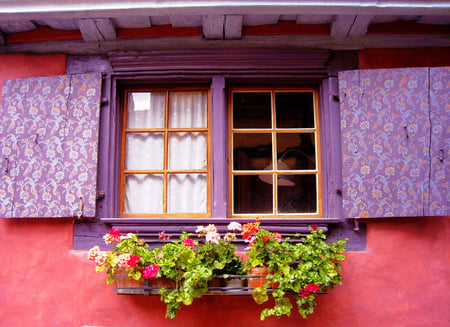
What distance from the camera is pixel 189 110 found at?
354 centimetres

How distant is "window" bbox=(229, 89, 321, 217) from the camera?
133 inches

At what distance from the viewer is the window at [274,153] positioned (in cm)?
339

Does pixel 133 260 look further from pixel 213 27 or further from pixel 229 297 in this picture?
pixel 213 27

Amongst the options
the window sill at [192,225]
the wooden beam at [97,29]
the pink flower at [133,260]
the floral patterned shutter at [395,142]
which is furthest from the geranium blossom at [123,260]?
the wooden beam at [97,29]

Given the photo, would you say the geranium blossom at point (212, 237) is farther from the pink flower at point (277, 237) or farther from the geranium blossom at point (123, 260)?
the geranium blossom at point (123, 260)

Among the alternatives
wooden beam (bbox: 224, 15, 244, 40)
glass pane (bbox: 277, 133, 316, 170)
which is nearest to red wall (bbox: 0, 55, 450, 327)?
glass pane (bbox: 277, 133, 316, 170)

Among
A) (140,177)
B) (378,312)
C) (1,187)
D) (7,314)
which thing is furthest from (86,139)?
(378,312)

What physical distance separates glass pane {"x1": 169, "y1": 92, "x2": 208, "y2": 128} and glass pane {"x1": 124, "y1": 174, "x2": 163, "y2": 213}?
1.65 ft

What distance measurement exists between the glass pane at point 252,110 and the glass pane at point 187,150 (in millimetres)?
337

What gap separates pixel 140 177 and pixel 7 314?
1.47m

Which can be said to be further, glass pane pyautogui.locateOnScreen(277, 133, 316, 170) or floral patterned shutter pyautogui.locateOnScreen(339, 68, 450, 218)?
glass pane pyautogui.locateOnScreen(277, 133, 316, 170)

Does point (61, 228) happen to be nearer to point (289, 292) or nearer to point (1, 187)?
point (1, 187)

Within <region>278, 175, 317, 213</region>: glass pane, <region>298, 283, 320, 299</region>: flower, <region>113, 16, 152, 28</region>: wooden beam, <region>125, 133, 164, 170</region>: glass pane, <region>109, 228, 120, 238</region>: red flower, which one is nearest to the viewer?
<region>298, 283, 320, 299</region>: flower

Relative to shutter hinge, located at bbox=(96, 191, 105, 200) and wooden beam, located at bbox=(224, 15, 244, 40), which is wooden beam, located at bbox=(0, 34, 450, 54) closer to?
wooden beam, located at bbox=(224, 15, 244, 40)
